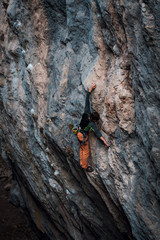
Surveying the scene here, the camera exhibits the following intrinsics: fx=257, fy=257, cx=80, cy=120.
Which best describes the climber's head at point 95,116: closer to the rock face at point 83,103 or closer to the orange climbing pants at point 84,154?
the rock face at point 83,103

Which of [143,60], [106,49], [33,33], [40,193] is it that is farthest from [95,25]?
[40,193]

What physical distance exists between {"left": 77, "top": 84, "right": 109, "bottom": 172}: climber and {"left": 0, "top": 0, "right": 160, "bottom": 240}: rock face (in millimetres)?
162

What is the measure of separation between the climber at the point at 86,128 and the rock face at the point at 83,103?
16 centimetres

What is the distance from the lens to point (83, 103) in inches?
276

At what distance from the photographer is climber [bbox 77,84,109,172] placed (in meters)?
6.57

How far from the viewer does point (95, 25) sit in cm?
634

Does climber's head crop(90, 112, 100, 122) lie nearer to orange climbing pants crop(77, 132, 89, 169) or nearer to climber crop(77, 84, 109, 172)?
climber crop(77, 84, 109, 172)

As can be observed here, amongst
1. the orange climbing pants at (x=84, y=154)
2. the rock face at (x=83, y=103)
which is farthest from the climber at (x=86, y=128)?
the rock face at (x=83, y=103)

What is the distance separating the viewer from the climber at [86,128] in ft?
21.5

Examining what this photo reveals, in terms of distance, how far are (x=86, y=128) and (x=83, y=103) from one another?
2.37 feet

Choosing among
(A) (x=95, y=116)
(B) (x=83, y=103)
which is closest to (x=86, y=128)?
(A) (x=95, y=116)

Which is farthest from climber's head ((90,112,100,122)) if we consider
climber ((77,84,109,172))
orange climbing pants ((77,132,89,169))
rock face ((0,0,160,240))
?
orange climbing pants ((77,132,89,169))

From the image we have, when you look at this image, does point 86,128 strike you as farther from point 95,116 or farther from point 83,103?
point 83,103

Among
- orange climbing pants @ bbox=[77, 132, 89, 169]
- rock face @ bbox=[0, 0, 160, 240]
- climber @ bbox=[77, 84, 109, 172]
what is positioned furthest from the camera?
orange climbing pants @ bbox=[77, 132, 89, 169]
